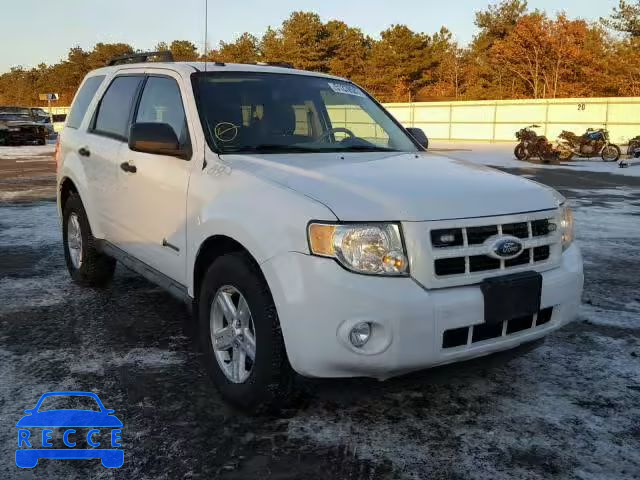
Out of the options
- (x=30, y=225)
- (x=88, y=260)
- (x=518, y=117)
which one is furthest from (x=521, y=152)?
(x=88, y=260)

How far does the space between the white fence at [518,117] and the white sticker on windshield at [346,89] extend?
28008 millimetres

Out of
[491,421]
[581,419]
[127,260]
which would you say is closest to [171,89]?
[127,260]

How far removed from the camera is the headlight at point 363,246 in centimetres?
272

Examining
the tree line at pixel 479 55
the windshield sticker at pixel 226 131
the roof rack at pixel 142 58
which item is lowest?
the windshield sticker at pixel 226 131

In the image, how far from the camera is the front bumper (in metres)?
2.66

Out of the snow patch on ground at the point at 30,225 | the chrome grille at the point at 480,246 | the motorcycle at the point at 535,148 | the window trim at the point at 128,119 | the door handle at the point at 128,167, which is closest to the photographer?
the chrome grille at the point at 480,246

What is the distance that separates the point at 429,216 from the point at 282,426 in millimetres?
1238

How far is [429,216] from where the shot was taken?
278 centimetres

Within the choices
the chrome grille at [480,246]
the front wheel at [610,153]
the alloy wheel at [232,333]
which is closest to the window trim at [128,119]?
the alloy wheel at [232,333]

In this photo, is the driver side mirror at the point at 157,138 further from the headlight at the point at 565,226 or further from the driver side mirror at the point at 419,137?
the headlight at the point at 565,226

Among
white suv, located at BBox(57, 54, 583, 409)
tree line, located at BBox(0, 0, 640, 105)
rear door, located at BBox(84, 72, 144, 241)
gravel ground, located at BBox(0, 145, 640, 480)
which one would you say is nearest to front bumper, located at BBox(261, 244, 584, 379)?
white suv, located at BBox(57, 54, 583, 409)

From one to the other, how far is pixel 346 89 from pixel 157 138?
171cm

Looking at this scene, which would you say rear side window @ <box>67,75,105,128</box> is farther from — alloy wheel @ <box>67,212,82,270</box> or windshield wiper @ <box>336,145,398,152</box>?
windshield wiper @ <box>336,145,398,152</box>

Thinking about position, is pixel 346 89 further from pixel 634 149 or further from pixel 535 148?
pixel 634 149
